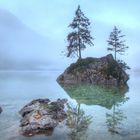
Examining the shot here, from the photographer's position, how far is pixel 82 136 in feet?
59.1

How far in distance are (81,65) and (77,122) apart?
42201 mm

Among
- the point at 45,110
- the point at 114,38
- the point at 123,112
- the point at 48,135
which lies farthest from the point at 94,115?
the point at 114,38

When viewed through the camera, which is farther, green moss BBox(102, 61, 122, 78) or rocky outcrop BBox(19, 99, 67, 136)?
green moss BBox(102, 61, 122, 78)

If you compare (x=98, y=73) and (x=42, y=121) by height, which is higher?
(x=98, y=73)

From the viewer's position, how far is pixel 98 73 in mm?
59312

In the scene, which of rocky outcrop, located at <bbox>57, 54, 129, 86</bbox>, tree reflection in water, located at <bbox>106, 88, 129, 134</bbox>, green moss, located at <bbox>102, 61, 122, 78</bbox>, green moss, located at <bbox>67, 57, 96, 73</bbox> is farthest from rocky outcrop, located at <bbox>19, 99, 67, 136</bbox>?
green moss, located at <bbox>67, 57, 96, 73</bbox>

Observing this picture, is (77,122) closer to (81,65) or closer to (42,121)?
(42,121)

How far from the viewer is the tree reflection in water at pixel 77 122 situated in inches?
718

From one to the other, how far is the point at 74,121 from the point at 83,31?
52143 mm

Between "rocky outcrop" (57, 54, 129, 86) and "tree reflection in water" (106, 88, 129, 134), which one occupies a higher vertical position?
"rocky outcrop" (57, 54, 129, 86)

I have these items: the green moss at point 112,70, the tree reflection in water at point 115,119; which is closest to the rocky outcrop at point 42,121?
the tree reflection in water at point 115,119

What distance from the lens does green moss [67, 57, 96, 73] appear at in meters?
61.9

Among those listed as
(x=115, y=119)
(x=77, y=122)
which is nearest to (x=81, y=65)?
(x=115, y=119)

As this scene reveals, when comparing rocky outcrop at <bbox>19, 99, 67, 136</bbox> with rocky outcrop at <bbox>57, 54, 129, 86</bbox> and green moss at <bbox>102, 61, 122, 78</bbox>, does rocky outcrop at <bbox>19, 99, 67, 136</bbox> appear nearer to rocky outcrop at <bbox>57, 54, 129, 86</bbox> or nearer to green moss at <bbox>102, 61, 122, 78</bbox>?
rocky outcrop at <bbox>57, 54, 129, 86</bbox>
